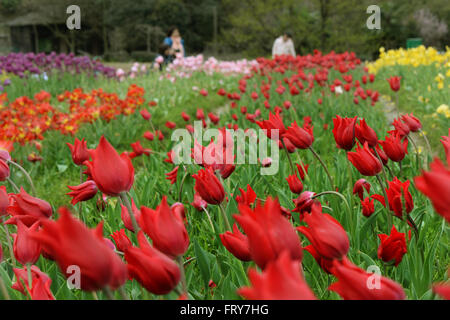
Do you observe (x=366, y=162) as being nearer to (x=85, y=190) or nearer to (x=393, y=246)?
(x=393, y=246)

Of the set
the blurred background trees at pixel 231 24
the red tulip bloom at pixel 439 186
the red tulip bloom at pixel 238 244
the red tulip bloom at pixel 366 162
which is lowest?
the red tulip bloom at pixel 238 244

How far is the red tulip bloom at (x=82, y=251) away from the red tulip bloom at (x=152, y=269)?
0.05 metres

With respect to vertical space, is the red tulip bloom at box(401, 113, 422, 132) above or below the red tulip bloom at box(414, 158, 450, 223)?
below

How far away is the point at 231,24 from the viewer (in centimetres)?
2700

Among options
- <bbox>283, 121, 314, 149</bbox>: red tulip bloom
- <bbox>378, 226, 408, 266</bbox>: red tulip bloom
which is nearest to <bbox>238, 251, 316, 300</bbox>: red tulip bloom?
<bbox>378, 226, 408, 266</bbox>: red tulip bloom

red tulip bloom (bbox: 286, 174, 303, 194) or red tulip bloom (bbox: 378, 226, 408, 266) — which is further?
red tulip bloom (bbox: 286, 174, 303, 194)

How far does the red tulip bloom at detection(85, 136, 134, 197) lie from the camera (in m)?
0.89

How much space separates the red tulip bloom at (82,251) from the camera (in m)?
0.59

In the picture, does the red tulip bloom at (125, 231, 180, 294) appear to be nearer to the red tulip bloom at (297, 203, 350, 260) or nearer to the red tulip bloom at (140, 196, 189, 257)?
the red tulip bloom at (140, 196, 189, 257)

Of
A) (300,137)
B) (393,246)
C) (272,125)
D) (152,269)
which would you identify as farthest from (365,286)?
(272,125)

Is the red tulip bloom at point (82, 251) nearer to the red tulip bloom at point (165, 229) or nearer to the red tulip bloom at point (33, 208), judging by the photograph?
the red tulip bloom at point (165, 229)

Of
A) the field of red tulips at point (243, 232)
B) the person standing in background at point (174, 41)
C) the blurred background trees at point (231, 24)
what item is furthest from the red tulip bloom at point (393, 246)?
the blurred background trees at point (231, 24)

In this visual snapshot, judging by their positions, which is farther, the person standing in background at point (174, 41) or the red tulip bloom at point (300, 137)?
the person standing in background at point (174, 41)

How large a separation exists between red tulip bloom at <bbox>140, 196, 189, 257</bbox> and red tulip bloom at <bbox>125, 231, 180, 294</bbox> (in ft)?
0.18
